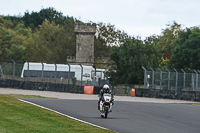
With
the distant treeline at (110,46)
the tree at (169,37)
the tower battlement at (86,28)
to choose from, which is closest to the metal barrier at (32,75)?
the distant treeline at (110,46)

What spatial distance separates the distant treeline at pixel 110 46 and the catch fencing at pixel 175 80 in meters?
21.0

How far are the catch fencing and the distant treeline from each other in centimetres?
2100

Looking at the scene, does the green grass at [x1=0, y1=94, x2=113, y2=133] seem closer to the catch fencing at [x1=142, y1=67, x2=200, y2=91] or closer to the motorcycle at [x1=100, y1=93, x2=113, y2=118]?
the motorcycle at [x1=100, y1=93, x2=113, y2=118]

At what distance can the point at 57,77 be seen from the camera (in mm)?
52875

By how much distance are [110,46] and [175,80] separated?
74.8 meters

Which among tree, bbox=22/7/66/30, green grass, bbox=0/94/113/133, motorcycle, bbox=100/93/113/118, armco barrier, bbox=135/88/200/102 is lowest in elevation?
green grass, bbox=0/94/113/133

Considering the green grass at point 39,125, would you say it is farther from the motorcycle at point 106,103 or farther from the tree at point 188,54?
the tree at point 188,54

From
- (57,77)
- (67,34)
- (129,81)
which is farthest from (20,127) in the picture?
(67,34)

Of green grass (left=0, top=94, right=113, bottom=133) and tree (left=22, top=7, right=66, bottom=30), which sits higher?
tree (left=22, top=7, right=66, bottom=30)

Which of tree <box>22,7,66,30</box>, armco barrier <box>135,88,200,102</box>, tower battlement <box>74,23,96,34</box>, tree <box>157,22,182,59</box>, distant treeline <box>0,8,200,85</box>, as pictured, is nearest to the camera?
armco barrier <box>135,88,200,102</box>

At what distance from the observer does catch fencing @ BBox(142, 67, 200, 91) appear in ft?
143

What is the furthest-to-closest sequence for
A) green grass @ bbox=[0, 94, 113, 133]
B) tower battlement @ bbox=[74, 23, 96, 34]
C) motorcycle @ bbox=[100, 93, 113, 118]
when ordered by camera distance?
tower battlement @ bbox=[74, 23, 96, 34] → motorcycle @ bbox=[100, 93, 113, 118] → green grass @ bbox=[0, 94, 113, 133]

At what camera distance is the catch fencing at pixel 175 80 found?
43719 millimetres

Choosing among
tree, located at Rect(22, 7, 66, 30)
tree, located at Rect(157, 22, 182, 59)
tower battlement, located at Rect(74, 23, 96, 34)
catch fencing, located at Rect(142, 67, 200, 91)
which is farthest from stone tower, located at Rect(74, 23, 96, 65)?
tree, located at Rect(22, 7, 66, 30)
